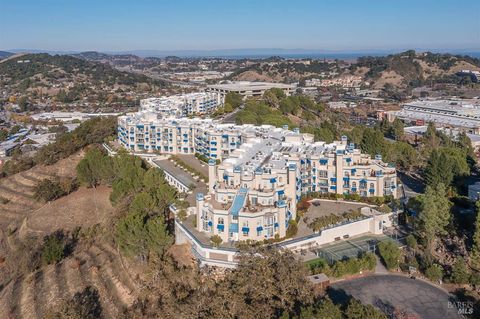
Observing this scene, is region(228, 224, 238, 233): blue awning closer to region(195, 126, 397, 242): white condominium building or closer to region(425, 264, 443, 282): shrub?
region(195, 126, 397, 242): white condominium building

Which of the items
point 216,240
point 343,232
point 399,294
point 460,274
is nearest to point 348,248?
point 343,232

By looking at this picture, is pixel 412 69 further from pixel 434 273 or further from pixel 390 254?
pixel 434 273

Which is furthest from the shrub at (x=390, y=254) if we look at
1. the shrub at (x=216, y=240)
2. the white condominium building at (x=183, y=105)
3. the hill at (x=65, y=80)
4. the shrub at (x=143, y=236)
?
the hill at (x=65, y=80)

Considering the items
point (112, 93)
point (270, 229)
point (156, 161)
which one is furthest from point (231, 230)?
point (112, 93)

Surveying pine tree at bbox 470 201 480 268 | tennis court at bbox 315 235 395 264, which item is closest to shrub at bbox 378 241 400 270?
tennis court at bbox 315 235 395 264

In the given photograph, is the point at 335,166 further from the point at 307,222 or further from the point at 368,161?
the point at 307,222
